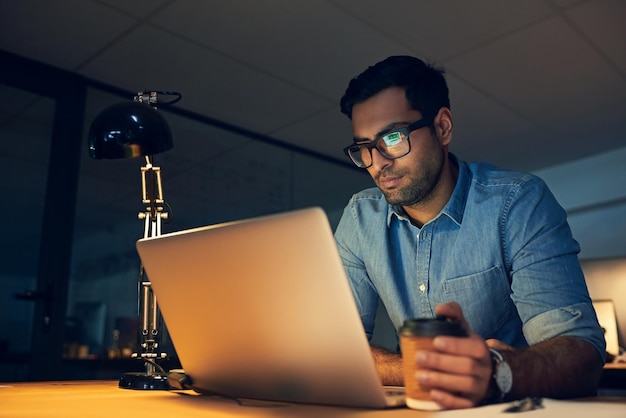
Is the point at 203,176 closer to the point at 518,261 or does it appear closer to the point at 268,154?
the point at 268,154

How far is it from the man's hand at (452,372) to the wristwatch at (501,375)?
0.05 metres

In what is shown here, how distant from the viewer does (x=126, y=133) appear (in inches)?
47.6

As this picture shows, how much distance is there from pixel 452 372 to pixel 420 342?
51 millimetres

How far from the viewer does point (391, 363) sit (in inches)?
41.9

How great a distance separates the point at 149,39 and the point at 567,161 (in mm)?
3472

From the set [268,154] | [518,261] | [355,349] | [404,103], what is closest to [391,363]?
[518,261]

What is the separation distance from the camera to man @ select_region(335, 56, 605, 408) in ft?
2.63

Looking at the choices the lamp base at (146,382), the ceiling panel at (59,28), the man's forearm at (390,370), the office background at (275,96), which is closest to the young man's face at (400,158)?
the man's forearm at (390,370)

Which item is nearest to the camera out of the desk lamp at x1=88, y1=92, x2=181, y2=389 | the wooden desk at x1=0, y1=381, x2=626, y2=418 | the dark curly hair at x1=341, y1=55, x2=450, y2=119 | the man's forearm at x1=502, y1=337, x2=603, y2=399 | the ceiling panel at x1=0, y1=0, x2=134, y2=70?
the wooden desk at x1=0, y1=381, x2=626, y2=418

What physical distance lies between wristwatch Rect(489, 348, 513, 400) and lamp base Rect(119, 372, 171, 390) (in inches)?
24.5

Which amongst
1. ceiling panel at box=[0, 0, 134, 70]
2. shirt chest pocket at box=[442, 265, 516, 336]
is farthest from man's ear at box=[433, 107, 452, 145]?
ceiling panel at box=[0, 0, 134, 70]

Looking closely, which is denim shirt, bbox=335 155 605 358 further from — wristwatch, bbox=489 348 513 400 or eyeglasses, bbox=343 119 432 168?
wristwatch, bbox=489 348 513 400

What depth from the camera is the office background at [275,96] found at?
7.99 feet

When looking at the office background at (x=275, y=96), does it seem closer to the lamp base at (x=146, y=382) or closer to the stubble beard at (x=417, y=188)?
the stubble beard at (x=417, y=188)
